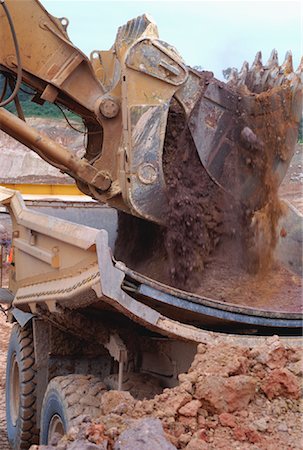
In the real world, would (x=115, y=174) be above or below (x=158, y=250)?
above

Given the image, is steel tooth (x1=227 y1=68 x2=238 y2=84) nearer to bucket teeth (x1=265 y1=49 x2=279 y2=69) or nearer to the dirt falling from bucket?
bucket teeth (x1=265 y1=49 x2=279 y2=69)

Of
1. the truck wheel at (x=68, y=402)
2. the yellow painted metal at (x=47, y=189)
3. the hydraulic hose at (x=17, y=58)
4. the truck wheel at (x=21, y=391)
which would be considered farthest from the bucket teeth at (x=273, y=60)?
the yellow painted metal at (x=47, y=189)

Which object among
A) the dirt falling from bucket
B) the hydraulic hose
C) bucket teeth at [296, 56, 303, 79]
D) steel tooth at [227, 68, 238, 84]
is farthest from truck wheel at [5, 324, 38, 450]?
bucket teeth at [296, 56, 303, 79]

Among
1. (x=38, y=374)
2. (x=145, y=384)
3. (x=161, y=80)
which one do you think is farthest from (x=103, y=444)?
(x=161, y=80)

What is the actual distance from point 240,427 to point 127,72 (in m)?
2.43

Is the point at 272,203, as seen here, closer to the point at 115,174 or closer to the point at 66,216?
the point at 115,174

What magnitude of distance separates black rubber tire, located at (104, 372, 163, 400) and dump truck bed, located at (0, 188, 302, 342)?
0.35 m

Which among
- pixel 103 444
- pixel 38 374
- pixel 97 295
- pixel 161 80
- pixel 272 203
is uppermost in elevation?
pixel 161 80

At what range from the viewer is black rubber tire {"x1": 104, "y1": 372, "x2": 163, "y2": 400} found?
342 centimetres

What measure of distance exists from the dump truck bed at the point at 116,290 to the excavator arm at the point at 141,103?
1.50ft

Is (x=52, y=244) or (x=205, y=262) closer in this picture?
(x=52, y=244)

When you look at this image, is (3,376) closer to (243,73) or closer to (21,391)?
(21,391)

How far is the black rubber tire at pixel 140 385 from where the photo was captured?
11.2 feet

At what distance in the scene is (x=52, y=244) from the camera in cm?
385
